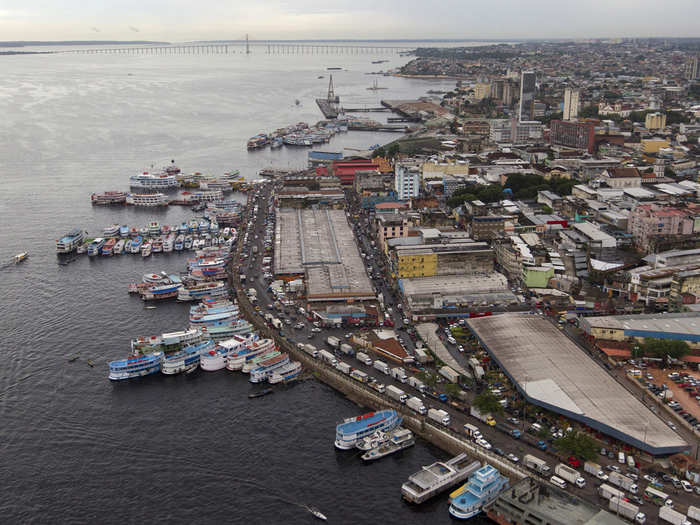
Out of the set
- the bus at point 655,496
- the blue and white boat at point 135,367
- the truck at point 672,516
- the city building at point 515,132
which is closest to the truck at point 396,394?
the bus at point 655,496

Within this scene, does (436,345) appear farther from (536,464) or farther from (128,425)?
(128,425)

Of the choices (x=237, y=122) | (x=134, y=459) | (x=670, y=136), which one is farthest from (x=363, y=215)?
(x=237, y=122)

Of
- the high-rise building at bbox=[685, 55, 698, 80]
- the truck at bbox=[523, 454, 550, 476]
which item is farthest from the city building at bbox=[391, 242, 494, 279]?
the high-rise building at bbox=[685, 55, 698, 80]

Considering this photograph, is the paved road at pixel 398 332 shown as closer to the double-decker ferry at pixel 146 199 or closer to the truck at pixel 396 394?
the truck at pixel 396 394

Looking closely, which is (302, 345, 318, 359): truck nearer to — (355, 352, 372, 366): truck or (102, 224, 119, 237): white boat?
(355, 352, 372, 366): truck

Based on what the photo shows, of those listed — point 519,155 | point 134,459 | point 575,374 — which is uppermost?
point 519,155

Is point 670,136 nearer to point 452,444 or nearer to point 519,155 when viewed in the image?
point 519,155
